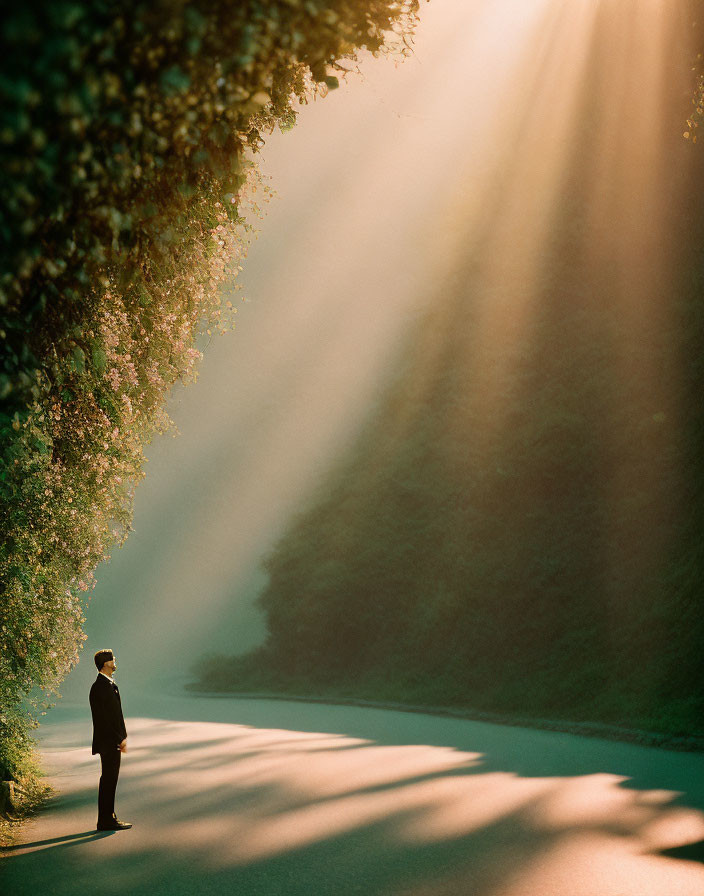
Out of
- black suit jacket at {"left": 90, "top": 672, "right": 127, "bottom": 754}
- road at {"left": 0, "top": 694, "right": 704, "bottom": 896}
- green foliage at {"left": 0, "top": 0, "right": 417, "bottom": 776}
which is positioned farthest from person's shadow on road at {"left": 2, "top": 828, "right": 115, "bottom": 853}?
green foliage at {"left": 0, "top": 0, "right": 417, "bottom": 776}

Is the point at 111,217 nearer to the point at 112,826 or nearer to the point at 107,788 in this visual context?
the point at 107,788

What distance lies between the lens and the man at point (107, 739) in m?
8.98

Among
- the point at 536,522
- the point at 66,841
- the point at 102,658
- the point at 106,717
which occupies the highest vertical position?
the point at 536,522

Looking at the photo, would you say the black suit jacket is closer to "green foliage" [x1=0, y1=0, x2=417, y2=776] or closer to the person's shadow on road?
the person's shadow on road

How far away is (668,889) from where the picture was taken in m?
6.16

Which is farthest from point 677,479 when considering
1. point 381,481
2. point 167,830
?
point 167,830

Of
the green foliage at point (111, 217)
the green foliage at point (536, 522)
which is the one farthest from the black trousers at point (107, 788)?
the green foliage at point (536, 522)

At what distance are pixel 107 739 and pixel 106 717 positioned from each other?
22 centimetres

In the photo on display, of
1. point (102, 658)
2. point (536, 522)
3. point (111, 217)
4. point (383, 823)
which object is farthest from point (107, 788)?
point (536, 522)

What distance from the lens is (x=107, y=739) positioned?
9.14 m

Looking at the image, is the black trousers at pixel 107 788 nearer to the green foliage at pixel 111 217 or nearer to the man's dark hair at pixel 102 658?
the man's dark hair at pixel 102 658

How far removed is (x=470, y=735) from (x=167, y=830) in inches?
346

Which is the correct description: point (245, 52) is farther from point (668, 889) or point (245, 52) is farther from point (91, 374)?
point (668, 889)

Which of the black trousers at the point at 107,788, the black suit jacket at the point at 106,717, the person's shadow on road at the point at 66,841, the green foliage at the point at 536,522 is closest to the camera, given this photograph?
the person's shadow on road at the point at 66,841
